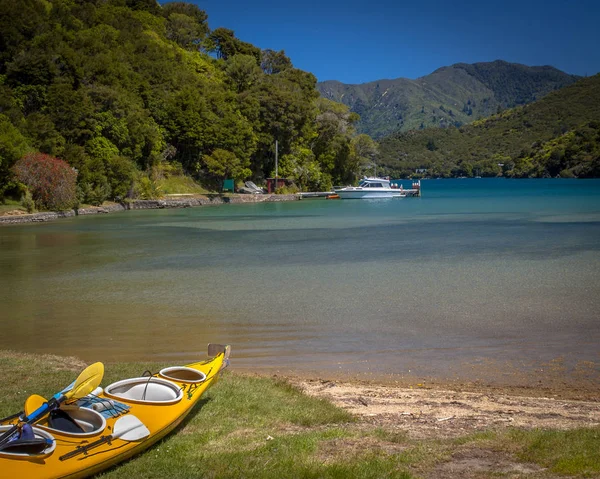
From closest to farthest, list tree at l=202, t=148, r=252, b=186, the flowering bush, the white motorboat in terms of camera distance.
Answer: the flowering bush → tree at l=202, t=148, r=252, b=186 → the white motorboat

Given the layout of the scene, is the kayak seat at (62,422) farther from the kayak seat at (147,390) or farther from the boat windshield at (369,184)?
the boat windshield at (369,184)

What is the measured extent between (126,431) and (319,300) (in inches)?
409

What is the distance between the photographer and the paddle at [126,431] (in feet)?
19.6

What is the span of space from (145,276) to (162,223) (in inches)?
910

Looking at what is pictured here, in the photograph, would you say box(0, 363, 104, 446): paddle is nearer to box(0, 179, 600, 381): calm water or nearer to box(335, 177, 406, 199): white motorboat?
box(0, 179, 600, 381): calm water

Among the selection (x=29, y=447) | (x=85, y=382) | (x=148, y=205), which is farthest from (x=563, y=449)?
(x=148, y=205)

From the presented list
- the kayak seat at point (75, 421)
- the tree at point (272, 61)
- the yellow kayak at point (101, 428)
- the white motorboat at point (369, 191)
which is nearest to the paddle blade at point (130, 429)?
the yellow kayak at point (101, 428)

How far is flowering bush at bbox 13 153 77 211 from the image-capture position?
45.2 m

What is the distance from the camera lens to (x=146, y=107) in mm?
69188

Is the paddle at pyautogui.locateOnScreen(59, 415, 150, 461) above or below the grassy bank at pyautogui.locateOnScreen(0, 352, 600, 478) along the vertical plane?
above

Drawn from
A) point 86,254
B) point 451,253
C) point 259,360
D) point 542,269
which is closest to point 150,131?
point 86,254

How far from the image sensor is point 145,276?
67.5ft

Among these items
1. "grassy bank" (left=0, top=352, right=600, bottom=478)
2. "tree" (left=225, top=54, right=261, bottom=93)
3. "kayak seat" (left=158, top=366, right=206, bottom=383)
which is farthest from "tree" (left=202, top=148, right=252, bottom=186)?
"kayak seat" (left=158, top=366, right=206, bottom=383)

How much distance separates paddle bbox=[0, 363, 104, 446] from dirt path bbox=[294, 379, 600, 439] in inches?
128
